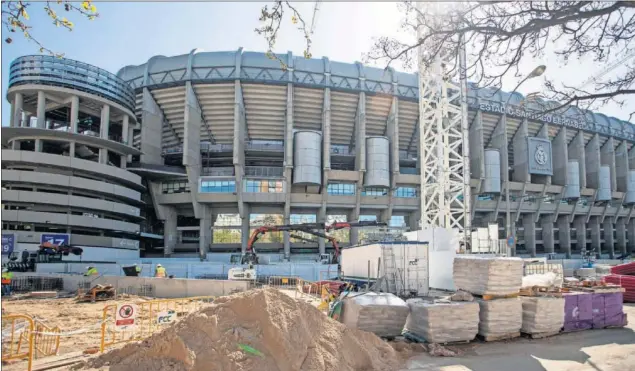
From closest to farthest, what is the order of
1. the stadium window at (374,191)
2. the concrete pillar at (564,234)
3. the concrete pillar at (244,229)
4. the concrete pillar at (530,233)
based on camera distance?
the concrete pillar at (244,229) < the stadium window at (374,191) < the concrete pillar at (530,233) < the concrete pillar at (564,234)

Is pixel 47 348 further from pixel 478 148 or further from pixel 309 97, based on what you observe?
pixel 478 148

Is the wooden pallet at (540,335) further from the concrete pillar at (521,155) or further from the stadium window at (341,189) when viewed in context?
the concrete pillar at (521,155)

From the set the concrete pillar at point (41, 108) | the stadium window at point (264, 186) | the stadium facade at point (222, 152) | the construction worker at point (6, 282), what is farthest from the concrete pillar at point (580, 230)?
the concrete pillar at point (41, 108)

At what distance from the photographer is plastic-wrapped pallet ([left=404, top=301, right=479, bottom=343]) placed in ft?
31.9

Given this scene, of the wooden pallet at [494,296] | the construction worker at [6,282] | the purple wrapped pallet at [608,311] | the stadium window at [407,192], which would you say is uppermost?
the stadium window at [407,192]

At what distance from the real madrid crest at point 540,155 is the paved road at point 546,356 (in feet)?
138

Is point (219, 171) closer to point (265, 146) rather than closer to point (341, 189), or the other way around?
point (265, 146)

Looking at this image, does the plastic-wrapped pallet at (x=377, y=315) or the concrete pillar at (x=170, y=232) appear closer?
the plastic-wrapped pallet at (x=377, y=315)

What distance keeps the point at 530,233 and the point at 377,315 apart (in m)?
48.1

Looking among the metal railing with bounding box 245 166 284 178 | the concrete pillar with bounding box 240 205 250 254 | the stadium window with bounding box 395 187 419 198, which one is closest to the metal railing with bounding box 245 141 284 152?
the metal railing with bounding box 245 166 284 178

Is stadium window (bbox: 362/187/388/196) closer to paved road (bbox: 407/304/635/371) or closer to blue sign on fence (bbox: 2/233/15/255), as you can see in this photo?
blue sign on fence (bbox: 2/233/15/255)

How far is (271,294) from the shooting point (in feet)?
26.3

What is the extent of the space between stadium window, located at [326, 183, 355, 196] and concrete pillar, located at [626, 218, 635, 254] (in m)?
49.3

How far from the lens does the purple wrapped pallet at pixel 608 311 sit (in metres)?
12.1
